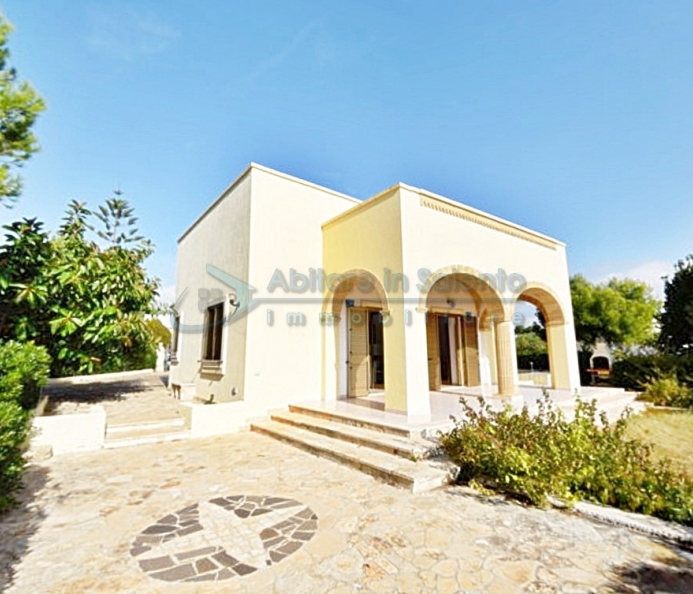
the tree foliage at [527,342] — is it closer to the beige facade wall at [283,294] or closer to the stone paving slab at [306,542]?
the beige facade wall at [283,294]

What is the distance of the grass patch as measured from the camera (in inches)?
235

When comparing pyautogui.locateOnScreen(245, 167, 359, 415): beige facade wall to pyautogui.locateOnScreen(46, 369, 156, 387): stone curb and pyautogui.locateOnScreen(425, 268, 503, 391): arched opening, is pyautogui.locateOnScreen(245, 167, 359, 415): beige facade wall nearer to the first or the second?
pyautogui.locateOnScreen(425, 268, 503, 391): arched opening

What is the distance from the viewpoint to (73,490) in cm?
480

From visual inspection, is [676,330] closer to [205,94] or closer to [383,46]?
[383,46]

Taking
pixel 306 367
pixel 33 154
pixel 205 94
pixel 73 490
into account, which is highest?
pixel 205 94

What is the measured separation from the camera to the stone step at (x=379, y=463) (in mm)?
4625

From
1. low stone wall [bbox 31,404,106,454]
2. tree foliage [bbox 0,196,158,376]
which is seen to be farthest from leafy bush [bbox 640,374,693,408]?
tree foliage [bbox 0,196,158,376]

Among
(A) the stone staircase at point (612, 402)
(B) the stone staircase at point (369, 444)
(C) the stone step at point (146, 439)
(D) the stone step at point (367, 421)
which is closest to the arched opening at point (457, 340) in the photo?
(A) the stone staircase at point (612, 402)

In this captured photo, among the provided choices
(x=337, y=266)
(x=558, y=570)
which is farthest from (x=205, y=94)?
(x=558, y=570)

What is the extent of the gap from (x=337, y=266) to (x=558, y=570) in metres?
7.68

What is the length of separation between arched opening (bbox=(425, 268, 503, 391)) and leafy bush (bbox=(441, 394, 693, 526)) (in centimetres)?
671

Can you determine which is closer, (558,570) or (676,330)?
(558,570)

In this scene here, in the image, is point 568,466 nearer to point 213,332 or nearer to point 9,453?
point 9,453

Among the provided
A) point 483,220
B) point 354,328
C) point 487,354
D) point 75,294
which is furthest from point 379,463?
point 487,354
